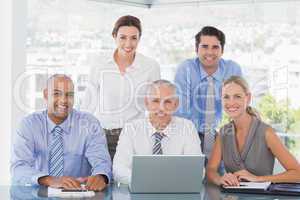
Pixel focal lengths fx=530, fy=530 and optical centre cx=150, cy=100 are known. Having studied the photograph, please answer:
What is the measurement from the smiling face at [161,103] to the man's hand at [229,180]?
546mm

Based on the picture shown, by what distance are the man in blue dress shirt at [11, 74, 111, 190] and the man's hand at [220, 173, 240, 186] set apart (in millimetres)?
640

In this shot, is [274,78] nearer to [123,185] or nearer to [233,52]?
[233,52]

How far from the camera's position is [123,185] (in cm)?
288

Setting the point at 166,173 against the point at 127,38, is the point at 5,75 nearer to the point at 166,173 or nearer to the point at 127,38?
the point at 127,38

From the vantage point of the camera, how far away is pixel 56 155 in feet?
10.2

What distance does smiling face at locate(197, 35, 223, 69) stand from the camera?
380 centimetres

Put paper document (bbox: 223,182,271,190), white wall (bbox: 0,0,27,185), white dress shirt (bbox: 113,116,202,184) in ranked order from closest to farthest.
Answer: paper document (bbox: 223,182,271,190) < white dress shirt (bbox: 113,116,202,184) < white wall (bbox: 0,0,27,185)

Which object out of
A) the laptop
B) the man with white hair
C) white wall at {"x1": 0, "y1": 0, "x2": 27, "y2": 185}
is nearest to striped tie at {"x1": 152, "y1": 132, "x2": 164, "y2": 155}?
the man with white hair

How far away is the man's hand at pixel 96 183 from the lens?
2735mm

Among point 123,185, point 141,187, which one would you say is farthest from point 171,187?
point 123,185

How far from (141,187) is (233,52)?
2265mm

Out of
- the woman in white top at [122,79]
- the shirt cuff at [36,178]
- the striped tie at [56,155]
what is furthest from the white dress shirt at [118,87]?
the shirt cuff at [36,178]

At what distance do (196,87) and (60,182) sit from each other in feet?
4.65

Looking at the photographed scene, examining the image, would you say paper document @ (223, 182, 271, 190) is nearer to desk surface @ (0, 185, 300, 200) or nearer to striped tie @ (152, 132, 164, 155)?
desk surface @ (0, 185, 300, 200)
